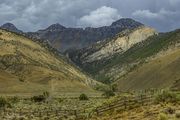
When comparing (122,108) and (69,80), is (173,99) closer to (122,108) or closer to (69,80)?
(122,108)

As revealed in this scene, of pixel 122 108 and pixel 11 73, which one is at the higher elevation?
pixel 11 73

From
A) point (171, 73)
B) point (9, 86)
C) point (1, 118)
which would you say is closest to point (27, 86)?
point (9, 86)

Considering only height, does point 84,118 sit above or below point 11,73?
below

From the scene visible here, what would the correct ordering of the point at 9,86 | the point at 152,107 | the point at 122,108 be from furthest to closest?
the point at 9,86, the point at 122,108, the point at 152,107

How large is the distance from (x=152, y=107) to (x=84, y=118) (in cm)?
850

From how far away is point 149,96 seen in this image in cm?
4828

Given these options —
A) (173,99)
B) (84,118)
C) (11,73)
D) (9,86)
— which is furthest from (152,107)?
(11,73)

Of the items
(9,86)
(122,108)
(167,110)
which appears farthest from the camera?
(9,86)

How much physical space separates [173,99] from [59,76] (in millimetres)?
152236

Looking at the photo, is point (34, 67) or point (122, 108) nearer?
point (122, 108)

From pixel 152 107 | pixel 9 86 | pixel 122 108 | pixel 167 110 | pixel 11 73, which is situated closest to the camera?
pixel 167 110

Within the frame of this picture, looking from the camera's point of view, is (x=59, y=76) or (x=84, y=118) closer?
(x=84, y=118)

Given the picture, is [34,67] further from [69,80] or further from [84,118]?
[84,118]

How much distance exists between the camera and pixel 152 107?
4366 cm
